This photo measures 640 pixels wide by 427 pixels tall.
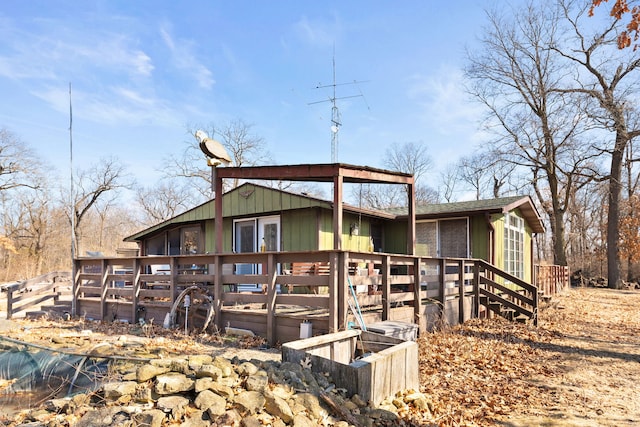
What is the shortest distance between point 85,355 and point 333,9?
10400mm

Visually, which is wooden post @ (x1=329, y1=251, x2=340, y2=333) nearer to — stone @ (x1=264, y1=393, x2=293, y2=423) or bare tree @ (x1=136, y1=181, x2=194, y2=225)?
stone @ (x1=264, y1=393, x2=293, y2=423)

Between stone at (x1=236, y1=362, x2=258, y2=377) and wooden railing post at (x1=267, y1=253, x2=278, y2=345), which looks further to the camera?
wooden railing post at (x1=267, y1=253, x2=278, y2=345)

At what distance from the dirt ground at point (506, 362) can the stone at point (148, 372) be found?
5.21ft

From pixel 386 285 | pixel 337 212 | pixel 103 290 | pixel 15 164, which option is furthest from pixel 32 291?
pixel 15 164

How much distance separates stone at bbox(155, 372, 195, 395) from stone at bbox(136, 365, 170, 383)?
7 centimetres

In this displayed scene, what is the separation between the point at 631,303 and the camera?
45.9 ft

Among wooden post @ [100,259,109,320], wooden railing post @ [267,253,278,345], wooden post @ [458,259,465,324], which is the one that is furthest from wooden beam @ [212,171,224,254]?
wooden post @ [458,259,465,324]

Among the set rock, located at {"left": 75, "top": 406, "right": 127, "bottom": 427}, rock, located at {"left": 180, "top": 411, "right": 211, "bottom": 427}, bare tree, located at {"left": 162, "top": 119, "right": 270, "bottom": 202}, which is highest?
bare tree, located at {"left": 162, "top": 119, "right": 270, "bottom": 202}

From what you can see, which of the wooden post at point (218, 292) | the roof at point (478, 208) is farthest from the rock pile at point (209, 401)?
the roof at point (478, 208)

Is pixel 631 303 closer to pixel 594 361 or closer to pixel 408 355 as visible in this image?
pixel 594 361

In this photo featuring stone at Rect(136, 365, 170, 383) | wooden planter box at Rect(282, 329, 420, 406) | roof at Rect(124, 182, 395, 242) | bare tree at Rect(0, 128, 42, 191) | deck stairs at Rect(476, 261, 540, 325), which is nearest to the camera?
stone at Rect(136, 365, 170, 383)

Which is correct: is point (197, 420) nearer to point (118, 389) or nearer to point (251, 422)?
point (251, 422)

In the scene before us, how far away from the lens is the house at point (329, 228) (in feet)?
35.1

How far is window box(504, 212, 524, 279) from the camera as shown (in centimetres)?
1361
